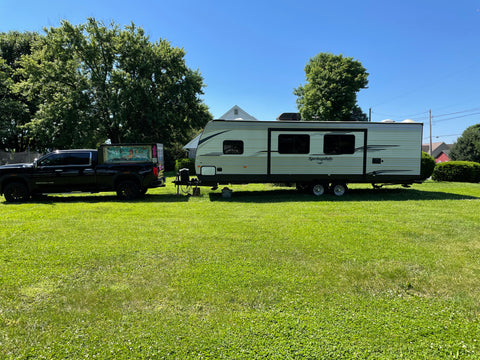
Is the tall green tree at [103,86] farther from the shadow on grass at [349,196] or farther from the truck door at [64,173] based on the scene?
the shadow on grass at [349,196]

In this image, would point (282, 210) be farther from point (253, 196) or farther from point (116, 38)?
point (116, 38)

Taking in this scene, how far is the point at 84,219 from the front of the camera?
288 inches

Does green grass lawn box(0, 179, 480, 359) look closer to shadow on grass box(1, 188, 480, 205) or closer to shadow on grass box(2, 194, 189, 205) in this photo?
shadow on grass box(2, 194, 189, 205)

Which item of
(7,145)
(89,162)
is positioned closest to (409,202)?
(89,162)

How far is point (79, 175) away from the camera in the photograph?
10.5 meters

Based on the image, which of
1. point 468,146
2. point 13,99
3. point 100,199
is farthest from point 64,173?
point 468,146

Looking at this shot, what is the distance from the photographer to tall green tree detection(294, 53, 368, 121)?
32969 mm

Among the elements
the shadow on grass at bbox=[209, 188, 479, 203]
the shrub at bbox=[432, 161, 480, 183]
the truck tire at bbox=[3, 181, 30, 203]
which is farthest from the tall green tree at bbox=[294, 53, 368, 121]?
the truck tire at bbox=[3, 181, 30, 203]

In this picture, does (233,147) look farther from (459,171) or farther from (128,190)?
(459,171)

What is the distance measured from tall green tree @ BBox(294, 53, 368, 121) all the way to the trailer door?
22.6 meters

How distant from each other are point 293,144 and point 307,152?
2.20 ft

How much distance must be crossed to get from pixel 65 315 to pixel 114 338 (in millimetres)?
775

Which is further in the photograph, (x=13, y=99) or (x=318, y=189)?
(x=13, y=99)

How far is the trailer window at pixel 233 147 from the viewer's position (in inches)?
445
